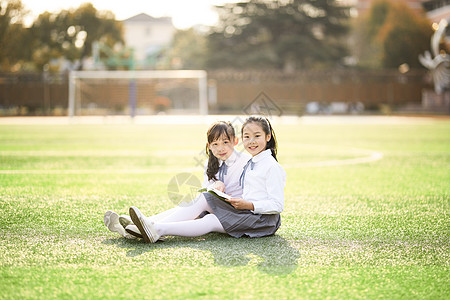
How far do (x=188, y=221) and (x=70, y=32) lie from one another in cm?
4098

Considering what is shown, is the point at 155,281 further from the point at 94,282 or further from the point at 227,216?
the point at 227,216

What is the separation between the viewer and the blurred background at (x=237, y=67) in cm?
3078

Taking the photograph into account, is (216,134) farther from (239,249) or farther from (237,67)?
(237,67)

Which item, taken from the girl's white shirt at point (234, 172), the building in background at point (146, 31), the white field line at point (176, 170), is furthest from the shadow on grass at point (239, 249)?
the building in background at point (146, 31)

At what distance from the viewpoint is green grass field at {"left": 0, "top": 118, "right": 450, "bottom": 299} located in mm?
2557

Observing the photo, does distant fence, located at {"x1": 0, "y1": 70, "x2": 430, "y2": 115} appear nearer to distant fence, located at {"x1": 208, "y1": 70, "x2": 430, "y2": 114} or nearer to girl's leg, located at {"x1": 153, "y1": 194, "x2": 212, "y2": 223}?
distant fence, located at {"x1": 208, "y1": 70, "x2": 430, "y2": 114}

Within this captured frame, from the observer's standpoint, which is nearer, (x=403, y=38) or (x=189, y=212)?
(x=189, y=212)

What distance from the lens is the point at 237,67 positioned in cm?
4219

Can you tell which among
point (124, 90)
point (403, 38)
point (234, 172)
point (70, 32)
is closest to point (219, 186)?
point (234, 172)

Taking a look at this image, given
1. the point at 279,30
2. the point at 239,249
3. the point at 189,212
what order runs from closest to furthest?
the point at 239,249 < the point at 189,212 < the point at 279,30

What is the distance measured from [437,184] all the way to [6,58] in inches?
1340

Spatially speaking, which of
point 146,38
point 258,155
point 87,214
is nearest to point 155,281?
point 258,155

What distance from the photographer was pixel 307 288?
2557 mm

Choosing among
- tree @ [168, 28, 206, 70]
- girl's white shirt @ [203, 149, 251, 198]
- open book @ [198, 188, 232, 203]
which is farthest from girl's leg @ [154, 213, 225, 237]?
tree @ [168, 28, 206, 70]
